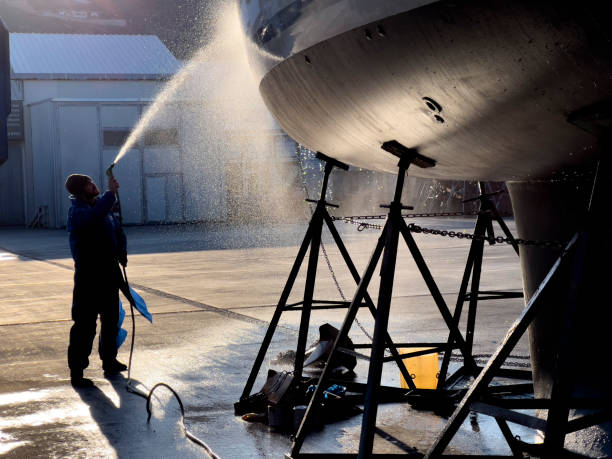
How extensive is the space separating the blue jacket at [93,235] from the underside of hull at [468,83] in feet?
10.0

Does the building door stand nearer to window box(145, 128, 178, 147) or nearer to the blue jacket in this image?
window box(145, 128, 178, 147)

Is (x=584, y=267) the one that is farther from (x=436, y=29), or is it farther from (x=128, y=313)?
(x=128, y=313)

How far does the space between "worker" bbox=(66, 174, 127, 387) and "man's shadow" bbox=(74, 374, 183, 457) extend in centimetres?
41

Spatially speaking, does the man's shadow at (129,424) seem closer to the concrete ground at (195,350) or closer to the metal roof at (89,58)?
the concrete ground at (195,350)

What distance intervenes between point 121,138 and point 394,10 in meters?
30.9

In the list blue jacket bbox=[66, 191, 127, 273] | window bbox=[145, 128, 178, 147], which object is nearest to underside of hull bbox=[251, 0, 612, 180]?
blue jacket bbox=[66, 191, 127, 273]

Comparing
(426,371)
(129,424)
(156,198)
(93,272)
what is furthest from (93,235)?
(156,198)

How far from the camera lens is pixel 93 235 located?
6762 millimetres

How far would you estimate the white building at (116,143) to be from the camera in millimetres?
32094

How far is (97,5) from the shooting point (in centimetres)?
6506

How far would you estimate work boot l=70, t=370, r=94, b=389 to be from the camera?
6410mm

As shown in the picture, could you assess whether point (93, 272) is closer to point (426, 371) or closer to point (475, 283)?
point (426, 371)

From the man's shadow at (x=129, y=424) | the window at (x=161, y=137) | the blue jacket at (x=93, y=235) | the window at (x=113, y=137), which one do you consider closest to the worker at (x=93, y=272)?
the blue jacket at (x=93, y=235)

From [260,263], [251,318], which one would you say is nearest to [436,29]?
[251,318]
